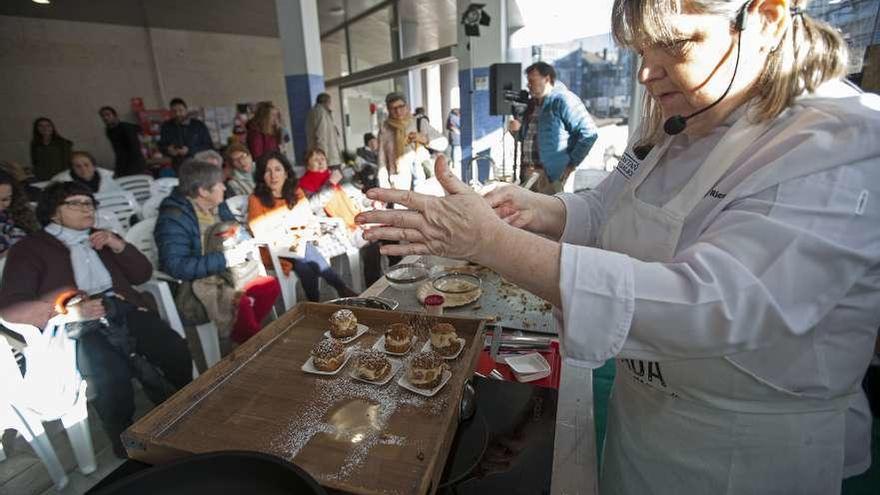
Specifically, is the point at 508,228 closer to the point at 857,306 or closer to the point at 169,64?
the point at 857,306

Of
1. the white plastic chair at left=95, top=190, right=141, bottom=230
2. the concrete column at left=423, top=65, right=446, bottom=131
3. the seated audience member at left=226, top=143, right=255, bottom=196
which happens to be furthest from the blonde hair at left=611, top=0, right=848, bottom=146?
the concrete column at left=423, top=65, right=446, bottom=131

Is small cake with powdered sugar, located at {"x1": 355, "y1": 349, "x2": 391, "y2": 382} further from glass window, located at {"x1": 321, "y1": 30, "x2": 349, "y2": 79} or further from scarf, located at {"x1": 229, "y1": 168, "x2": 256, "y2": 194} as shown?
glass window, located at {"x1": 321, "y1": 30, "x2": 349, "y2": 79}

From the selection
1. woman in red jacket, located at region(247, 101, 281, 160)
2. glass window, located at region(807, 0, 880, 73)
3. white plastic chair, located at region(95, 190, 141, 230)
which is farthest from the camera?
woman in red jacket, located at region(247, 101, 281, 160)

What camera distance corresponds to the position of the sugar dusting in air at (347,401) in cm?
93

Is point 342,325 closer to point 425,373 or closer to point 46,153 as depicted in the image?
point 425,373

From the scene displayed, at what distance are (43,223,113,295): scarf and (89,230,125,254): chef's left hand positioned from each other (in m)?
0.02

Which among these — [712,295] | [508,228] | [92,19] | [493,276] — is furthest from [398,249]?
[92,19]

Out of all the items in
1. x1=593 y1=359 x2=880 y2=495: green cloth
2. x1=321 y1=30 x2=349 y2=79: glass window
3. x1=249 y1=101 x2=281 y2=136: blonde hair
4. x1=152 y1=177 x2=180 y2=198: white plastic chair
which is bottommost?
x1=593 y1=359 x2=880 y2=495: green cloth

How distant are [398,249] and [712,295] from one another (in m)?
0.52

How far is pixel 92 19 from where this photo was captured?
7.67 meters

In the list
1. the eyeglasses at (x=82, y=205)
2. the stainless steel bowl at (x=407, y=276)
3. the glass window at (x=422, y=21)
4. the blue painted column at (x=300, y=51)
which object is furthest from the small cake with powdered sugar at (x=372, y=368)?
the glass window at (x=422, y=21)

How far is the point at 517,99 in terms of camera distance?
507 cm

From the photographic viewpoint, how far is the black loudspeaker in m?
5.55

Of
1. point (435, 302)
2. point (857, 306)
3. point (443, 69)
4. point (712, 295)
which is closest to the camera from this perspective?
point (712, 295)
